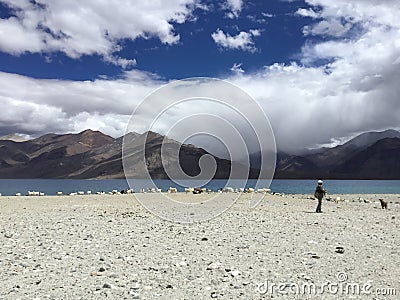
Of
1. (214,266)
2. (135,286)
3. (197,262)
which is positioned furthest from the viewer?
(197,262)

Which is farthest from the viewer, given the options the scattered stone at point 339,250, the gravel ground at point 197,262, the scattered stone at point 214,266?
the scattered stone at point 339,250

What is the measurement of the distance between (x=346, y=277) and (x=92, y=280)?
5.63 m

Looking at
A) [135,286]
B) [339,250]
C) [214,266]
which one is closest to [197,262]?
[214,266]

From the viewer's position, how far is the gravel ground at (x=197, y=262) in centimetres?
814

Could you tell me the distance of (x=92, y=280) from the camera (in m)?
8.89

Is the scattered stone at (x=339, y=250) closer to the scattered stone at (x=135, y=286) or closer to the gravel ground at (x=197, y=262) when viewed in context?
the gravel ground at (x=197, y=262)

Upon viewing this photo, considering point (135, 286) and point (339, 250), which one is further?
point (339, 250)

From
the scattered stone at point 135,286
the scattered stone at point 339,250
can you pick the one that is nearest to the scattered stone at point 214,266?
the scattered stone at point 135,286

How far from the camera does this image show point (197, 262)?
10.4 meters

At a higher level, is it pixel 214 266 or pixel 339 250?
pixel 339 250

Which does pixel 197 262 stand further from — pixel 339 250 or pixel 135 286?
pixel 339 250

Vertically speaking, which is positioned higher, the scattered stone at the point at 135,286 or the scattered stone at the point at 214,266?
the scattered stone at the point at 214,266

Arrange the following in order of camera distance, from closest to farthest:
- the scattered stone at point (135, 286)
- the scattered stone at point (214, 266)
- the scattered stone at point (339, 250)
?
the scattered stone at point (135, 286)
the scattered stone at point (214, 266)
the scattered stone at point (339, 250)

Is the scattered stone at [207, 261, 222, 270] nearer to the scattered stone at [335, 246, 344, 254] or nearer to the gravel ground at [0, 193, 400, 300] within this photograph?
the gravel ground at [0, 193, 400, 300]
